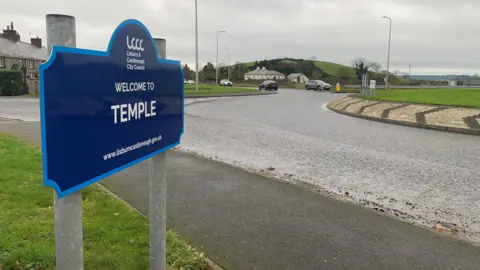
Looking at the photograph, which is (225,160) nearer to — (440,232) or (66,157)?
(440,232)

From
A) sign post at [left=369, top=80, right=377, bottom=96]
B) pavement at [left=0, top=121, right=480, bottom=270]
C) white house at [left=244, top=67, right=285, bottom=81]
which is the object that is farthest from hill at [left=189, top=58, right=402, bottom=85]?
pavement at [left=0, top=121, right=480, bottom=270]

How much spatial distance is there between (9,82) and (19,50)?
24.2 m

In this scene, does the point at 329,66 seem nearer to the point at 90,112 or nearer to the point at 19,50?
the point at 19,50

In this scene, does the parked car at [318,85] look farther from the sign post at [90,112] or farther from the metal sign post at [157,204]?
the sign post at [90,112]

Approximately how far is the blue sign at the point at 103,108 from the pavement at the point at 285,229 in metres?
1.69

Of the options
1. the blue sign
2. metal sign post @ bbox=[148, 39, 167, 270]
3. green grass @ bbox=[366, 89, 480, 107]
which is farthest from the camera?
green grass @ bbox=[366, 89, 480, 107]

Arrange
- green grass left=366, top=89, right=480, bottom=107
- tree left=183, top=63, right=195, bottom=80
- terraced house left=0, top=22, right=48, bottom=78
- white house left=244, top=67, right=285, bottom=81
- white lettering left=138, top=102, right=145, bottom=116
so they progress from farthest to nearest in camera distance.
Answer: white house left=244, top=67, right=285, bottom=81, tree left=183, top=63, right=195, bottom=80, terraced house left=0, top=22, right=48, bottom=78, green grass left=366, top=89, right=480, bottom=107, white lettering left=138, top=102, right=145, bottom=116

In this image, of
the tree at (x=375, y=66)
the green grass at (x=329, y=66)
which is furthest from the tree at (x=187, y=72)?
the green grass at (x=329, y=66)

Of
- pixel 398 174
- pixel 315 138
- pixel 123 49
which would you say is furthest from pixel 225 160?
pixel 123 49

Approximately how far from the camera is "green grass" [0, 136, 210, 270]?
11.3 feet

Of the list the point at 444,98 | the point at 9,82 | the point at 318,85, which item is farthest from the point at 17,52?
the point at 444,98

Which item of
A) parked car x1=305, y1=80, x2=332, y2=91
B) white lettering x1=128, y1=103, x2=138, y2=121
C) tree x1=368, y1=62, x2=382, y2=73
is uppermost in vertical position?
tree x1=368, y1=62, x2=382, y2=73

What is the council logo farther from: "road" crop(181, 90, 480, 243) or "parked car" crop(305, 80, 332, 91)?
"parked car" crop(305, 80, 332, 91)

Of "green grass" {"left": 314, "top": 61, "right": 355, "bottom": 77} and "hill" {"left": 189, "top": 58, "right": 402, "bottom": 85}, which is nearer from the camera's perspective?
"hill" {"left": 189, "top": 58, "right": 402, "bottom": 85}
